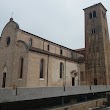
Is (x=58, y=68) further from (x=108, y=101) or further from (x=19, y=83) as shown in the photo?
(x=108, y=101)

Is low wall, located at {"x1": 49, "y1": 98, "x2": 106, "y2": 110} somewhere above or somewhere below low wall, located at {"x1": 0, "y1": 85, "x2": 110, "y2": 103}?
below

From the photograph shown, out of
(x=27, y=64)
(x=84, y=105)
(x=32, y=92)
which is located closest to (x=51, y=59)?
(x=27, y=64)

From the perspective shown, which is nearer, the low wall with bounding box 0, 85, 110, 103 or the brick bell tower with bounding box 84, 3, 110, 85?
the low wall with bounding box 0, 85, 110, 103

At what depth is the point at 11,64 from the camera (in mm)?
20844

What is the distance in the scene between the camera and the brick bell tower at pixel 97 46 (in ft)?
89.5

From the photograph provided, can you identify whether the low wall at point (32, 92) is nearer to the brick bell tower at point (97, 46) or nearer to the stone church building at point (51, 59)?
the stone church building at point (51, 59)

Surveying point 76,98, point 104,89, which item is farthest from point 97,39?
point 76,98

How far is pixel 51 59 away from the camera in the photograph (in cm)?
2222

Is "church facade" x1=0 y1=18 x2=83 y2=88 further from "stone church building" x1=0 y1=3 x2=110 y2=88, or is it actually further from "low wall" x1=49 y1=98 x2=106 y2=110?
"low wall" x1=49 y1=98 x2=106 y2=110

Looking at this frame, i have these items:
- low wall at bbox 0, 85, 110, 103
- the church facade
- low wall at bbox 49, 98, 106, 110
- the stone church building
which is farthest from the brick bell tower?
low wall at bbox 0, 85, 110, 103

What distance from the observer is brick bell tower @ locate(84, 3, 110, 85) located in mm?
27266

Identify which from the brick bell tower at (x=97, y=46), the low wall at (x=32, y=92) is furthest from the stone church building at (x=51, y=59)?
the low wall at (x=32, y=92)

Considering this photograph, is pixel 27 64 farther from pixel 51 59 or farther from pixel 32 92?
pixel 32 92

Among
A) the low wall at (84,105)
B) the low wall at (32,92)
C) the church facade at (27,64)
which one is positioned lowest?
the low wall at (84,105)
